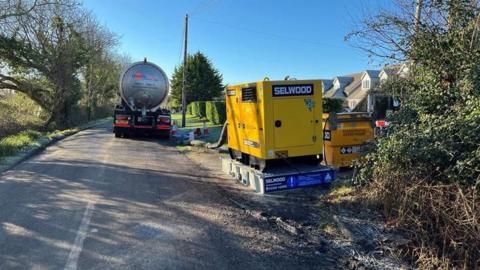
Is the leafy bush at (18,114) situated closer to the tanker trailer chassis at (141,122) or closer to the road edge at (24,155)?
the road edge at (24,155)

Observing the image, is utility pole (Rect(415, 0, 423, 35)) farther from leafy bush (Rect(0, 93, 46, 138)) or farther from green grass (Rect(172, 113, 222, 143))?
leafy bush (Rect(0, 93, 46, 138))

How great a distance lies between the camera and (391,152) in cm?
620

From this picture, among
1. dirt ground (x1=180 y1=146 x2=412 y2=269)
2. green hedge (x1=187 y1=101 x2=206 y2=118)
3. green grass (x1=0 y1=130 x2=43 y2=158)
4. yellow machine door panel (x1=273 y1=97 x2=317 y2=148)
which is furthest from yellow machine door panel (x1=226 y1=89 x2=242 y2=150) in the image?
green hedge (x1=187 y1=101 x2=206 y2=118)

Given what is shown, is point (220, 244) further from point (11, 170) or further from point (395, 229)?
point (11, 170)

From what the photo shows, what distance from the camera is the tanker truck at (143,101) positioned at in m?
20.2

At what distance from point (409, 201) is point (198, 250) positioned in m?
2.85

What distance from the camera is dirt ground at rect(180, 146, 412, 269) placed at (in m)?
5.14

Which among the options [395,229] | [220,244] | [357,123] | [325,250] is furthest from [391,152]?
[357,123]

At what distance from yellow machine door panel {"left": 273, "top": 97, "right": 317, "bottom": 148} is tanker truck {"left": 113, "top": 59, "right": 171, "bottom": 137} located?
13602 millimetres

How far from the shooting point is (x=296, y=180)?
780 centimetres

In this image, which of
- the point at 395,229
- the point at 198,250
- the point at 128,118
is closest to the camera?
the point at 198,250

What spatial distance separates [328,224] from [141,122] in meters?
15.8

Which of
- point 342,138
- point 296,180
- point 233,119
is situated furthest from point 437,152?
point 233,119

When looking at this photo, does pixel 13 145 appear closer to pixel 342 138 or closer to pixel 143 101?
pixel 143 101
